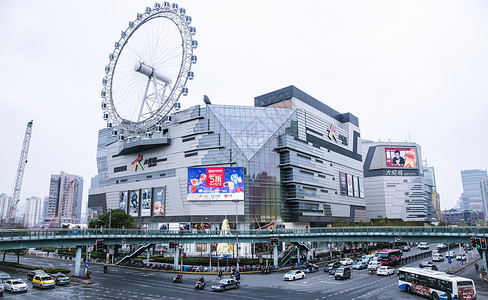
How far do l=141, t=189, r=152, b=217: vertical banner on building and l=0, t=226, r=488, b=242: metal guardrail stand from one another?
51.0 m

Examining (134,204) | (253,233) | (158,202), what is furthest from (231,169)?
(134,204)

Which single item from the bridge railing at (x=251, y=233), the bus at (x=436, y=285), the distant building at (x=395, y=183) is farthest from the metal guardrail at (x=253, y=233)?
the distant building at (x=395, y=183)

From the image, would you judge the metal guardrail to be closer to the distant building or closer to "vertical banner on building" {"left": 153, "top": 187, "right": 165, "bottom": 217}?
"vertical banner on building" {"left": 153, "top": 187, "right": 165, "bottom": 217}

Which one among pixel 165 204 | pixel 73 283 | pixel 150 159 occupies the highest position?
pixel 150 159

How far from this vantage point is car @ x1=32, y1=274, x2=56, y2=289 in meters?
49.4

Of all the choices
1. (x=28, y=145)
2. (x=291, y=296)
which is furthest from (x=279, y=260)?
(x=28, y=145)

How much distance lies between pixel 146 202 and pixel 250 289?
8022 centimetres

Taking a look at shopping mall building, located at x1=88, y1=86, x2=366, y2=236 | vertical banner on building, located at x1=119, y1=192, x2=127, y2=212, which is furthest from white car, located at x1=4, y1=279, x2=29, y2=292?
vertical banner on building, located at x1=119, y1=192, x2=127, y2=212

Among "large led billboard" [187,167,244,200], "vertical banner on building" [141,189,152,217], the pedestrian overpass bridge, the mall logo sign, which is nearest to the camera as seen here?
the pedestrian overpass bridge

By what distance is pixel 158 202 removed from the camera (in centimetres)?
11581

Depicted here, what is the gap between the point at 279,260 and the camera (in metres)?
76.9

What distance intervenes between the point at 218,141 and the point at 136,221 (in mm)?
42033

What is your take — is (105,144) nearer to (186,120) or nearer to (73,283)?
(186,120)

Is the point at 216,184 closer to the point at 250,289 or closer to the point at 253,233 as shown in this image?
the point at 253,233
